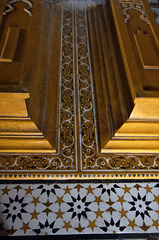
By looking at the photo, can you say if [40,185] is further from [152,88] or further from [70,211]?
[152,88]

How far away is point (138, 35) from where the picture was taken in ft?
5.21

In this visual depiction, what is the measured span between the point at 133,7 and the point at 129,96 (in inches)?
40.8

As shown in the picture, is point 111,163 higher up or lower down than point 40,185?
higher up

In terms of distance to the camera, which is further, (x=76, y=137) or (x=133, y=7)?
(x=133, y=7)

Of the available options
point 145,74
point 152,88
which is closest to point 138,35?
point 145,74

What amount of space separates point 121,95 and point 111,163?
0.50 m

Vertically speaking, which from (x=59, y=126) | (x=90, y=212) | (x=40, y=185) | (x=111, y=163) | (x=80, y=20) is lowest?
(x=90, y=212)

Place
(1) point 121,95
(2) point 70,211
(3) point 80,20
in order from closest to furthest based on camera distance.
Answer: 1. (2) point 70,211
2. (1) point 121,95
3. (3) point 80,20

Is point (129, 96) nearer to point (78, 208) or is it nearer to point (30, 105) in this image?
point (30, 105)

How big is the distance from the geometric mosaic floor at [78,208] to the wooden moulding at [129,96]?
0.29 metres

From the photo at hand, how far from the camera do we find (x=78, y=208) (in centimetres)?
125

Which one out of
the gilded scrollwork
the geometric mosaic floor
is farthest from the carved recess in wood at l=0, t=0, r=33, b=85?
the geometric mosaic floor

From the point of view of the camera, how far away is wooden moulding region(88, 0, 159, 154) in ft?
4.28

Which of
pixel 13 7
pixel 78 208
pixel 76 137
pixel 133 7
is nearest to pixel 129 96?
pixel 76 137
